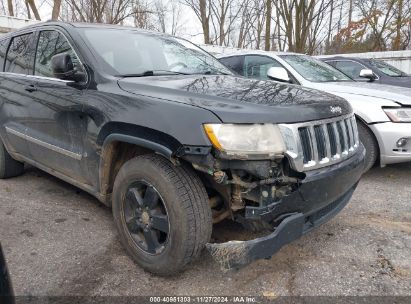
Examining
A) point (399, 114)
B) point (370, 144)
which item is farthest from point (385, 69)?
point (370, 144)

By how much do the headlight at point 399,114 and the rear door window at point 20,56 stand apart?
386 cm

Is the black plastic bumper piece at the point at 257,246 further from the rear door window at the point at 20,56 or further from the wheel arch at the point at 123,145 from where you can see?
the rear door window at the point at 20,56

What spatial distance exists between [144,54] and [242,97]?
49.4 inches

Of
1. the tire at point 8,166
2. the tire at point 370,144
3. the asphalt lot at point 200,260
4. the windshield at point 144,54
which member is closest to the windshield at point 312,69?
the tire at point 370,144

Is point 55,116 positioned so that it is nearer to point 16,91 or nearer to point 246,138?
point 16,91

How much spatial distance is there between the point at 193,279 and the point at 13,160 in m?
2.95

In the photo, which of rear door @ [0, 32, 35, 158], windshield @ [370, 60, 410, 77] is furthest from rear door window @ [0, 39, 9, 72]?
windshield @ [370, 60, 410, 77]

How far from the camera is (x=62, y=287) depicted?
2.39 m

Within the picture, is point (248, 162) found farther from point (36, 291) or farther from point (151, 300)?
point (36, 291)

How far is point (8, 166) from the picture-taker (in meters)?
4.35

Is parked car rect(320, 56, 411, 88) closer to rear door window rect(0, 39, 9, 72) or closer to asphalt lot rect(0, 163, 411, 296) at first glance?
asphalt lot rect(0, 163, 411, 296)

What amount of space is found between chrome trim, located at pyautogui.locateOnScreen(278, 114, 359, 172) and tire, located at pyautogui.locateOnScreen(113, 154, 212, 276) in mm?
580

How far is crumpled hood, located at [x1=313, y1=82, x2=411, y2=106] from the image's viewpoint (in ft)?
14.3

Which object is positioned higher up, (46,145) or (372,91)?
(372,91)
